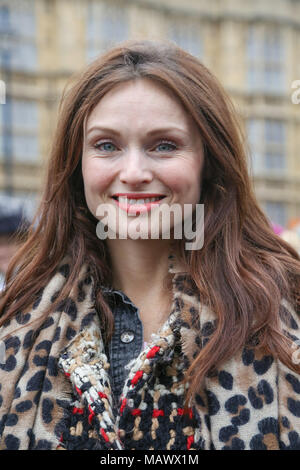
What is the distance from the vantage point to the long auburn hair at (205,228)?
73.4 inches

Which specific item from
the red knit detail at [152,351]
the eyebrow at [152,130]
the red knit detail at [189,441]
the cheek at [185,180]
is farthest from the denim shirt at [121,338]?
the eyebrow at [152,130]

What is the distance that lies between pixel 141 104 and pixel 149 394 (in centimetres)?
76

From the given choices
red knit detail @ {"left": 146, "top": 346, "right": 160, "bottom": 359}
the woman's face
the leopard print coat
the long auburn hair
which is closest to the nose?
the woman's face

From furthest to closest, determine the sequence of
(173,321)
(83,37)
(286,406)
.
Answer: (83,37), (173,321), (286,406)

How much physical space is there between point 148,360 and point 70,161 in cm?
65

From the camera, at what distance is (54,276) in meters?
2.07

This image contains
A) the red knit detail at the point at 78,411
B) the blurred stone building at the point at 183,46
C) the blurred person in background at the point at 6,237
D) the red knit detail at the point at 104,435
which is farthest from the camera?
the blurred stone building at the point at 183,46

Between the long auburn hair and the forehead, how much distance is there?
0.02 metres

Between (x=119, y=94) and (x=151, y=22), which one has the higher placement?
(x=151, y=22)

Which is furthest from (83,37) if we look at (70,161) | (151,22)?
(70,161)

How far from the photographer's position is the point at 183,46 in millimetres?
17547

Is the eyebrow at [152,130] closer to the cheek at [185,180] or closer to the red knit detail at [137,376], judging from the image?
the cheek at [185,180]

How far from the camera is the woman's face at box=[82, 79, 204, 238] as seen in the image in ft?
6.23

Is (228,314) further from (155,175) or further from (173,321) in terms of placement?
(155,175)
